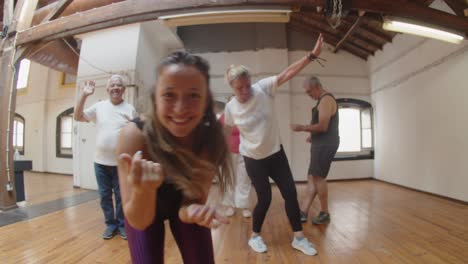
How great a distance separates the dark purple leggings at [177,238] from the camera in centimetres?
91

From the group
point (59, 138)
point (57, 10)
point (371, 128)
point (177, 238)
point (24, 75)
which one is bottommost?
point (177, 238)

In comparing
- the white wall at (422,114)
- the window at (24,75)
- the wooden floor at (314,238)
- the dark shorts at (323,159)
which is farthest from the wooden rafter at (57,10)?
the window at (24,75)

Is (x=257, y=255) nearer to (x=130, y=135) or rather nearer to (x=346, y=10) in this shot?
(x=130, y=135)

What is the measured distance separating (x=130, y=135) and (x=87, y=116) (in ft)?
5.87

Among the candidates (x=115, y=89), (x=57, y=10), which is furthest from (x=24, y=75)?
(x=115, y=89)

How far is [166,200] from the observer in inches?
35.3

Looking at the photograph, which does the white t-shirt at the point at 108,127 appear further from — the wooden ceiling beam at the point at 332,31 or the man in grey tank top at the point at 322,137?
the wooden ceiling beam at the point at 332,31

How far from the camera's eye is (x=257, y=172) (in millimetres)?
1872

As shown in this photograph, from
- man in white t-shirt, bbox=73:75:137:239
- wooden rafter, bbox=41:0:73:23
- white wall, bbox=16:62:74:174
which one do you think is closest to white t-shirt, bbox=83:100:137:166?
man in white t-shirt, bbox=73:75:137:239

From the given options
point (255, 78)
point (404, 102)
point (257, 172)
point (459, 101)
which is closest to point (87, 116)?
point (257, 172)

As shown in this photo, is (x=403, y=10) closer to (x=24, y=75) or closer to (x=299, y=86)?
(x=299, y=86)

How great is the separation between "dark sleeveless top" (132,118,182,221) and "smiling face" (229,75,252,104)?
101cm

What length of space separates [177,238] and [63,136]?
8.26 metres

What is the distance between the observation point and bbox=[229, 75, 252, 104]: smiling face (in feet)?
5.74
